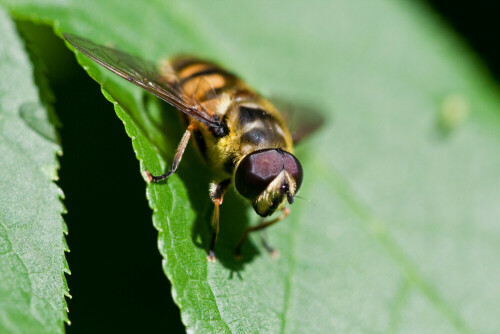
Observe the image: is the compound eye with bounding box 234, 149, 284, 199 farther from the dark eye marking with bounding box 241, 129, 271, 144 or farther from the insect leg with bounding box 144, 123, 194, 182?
the insect leg with bounding box 144, 123, 194, 182

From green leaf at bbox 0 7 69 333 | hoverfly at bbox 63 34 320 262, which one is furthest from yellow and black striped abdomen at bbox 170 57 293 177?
green leaf at bbox 0 7 69 333

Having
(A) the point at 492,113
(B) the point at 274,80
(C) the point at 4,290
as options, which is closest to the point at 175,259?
(C) the point at 4,290

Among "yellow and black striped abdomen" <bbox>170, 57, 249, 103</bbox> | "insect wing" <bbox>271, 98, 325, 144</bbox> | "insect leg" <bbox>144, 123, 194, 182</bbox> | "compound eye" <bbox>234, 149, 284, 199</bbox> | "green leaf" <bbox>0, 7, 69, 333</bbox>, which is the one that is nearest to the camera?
"green leaf" <bbox>0, 7, 69, 333</bbox>

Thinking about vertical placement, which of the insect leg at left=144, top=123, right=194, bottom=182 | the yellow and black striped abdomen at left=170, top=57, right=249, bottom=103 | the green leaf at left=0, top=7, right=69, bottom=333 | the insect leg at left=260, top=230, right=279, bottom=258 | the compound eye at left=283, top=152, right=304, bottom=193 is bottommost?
the insect leg at left=260, top=230, right=279, bottom=258

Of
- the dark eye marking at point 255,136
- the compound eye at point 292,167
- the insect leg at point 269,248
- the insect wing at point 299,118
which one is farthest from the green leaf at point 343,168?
the compound eye at point 292,167

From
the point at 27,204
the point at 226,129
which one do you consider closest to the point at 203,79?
the point at 226,129

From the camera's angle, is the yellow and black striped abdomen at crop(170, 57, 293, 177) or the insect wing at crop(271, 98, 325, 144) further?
the insect wing at crop(271, 98, 325, 144)

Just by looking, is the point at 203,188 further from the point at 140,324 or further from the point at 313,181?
the point at 140,324
